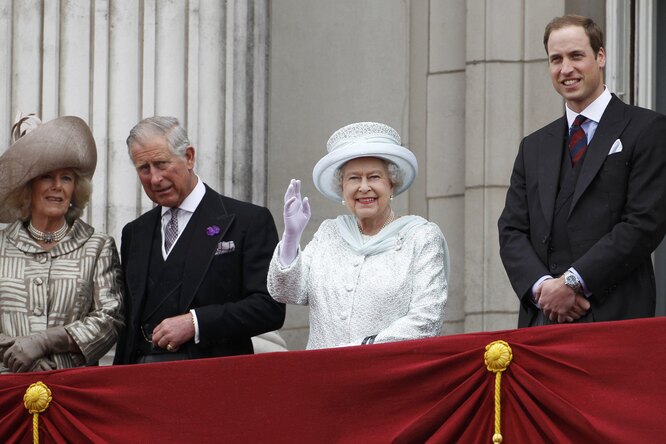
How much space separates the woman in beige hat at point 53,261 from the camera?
8078 mm

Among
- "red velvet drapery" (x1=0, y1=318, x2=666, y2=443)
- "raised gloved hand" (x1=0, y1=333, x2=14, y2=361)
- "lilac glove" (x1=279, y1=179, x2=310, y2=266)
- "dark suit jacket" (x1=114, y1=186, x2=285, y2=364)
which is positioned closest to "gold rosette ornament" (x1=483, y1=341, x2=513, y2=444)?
"red velvet drapery" (x1=0, y1=318, x2=666, y2=443)

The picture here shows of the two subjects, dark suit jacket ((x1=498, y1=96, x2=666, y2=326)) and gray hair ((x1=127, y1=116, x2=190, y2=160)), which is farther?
gray hair ((x1=127, y1=116, x2=190, y2=160))

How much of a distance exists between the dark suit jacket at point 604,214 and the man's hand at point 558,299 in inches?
2.9

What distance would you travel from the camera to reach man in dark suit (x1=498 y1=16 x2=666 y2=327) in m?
7.28

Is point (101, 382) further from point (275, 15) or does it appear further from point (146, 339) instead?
point (275, 15)

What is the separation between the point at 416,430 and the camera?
7027mm

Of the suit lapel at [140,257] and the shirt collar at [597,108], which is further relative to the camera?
the suit lapel at [140,257]

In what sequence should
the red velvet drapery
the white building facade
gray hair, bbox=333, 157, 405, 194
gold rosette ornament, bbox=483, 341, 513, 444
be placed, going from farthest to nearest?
the white building facade, gray hair, bbox=333, 157, 405, 194, gold rosette ornament, bbox=483, 341, 513, 444, the red velvet drapery

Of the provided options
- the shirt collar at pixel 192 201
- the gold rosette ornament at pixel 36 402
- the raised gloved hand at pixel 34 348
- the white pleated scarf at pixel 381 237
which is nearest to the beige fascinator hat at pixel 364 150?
the white pleated scarf at pixel 381 237

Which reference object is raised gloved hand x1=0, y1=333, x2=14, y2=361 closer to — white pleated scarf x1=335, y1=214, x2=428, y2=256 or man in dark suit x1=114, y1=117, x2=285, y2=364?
man in dark suit x1=114, y1=117, x2=285, y2=364

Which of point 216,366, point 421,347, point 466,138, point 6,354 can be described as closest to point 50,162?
point 6,354

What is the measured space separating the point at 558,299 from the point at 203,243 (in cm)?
159

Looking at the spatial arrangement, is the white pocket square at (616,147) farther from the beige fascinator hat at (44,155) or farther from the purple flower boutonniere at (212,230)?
the beige fascinator hat at (44,155)

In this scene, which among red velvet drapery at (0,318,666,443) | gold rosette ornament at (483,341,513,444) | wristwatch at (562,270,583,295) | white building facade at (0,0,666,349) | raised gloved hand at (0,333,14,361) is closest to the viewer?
red velvet drapery at (0,318,666,443)
